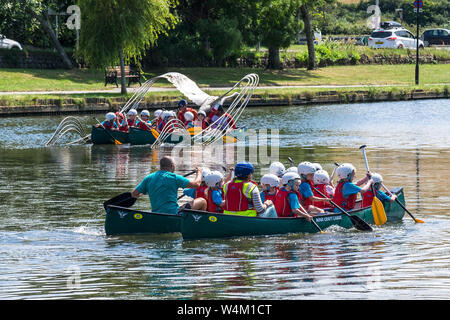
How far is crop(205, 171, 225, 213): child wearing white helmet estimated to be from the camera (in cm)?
1542

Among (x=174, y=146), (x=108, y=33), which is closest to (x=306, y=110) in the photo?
(x=108, y=33)

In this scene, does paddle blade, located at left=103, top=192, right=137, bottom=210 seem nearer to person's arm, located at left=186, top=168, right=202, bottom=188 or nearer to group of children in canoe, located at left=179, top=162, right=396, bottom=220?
group of children in canoe, located at left=179, top=162, right=396, bottom=220

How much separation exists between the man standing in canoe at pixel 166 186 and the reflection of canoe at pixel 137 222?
20cm

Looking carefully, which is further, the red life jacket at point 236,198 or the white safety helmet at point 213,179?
the white safety helmet at point 213,179

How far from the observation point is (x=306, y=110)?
4262 centimetres

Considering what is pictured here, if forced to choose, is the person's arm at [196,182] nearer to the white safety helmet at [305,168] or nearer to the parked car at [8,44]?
Result: the white safety helmet at [305,168]

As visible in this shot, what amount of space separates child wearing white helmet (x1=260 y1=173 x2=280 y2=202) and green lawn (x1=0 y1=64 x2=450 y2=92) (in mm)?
29135

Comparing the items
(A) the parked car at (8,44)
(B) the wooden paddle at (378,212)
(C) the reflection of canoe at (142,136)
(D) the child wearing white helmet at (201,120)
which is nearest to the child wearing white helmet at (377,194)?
(B) the wooden paddle at (378,212)

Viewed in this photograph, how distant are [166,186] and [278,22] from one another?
3967 cm

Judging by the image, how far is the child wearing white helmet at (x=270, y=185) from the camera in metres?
15.8

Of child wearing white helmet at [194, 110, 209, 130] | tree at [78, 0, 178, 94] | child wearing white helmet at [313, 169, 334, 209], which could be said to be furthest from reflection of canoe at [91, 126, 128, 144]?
child wearing white helmet at [313, 169, 334, 209]

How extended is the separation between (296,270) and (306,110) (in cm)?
2982

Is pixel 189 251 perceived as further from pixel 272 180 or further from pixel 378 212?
pixel 378 212

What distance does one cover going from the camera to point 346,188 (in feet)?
54.4
